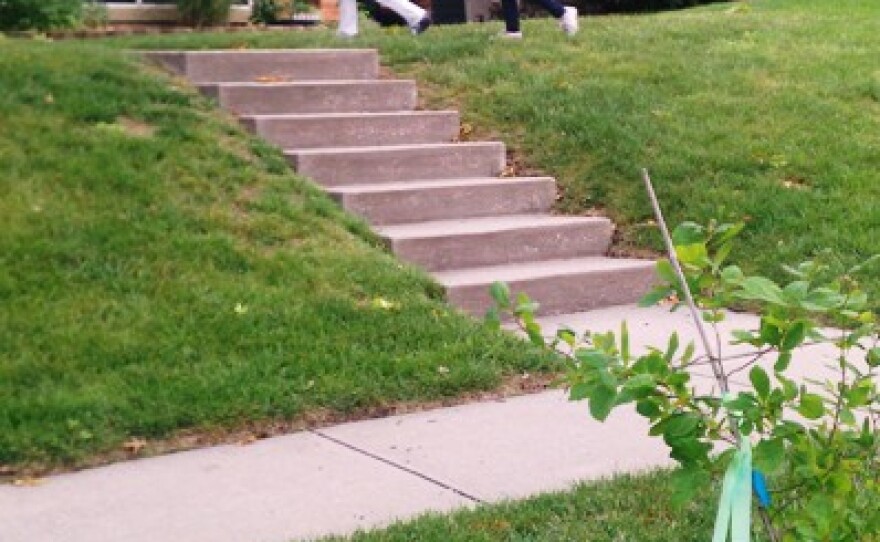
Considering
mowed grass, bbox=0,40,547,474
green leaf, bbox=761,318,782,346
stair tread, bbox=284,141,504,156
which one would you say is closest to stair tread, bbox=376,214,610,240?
mowed grass, bbox=0,40,547,474

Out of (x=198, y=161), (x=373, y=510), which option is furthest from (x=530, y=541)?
(x=198, y=161)

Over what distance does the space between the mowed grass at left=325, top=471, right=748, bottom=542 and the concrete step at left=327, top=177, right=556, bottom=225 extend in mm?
4037

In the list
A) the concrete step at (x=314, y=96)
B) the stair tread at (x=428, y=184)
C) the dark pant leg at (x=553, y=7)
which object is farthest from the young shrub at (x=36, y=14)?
the stair tread at (x=428, y=184)

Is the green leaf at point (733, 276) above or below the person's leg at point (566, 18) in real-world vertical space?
below

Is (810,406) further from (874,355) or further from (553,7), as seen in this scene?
(553,7)

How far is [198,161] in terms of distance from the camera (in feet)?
27.0

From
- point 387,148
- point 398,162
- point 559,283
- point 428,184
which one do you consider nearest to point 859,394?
point 559,283

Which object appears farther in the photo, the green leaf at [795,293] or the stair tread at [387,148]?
the stair tread at [387,148]

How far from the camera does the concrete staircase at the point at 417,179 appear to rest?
826 centimetres

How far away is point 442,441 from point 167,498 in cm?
122

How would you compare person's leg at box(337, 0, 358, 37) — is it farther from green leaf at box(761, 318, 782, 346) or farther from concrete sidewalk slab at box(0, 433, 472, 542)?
green leaf at box(761, 318, 782, 346)

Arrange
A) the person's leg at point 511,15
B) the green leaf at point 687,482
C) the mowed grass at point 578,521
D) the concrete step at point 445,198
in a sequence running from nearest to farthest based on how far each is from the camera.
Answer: the green leaf at point 687,482, the mowed grass at point 578,521, the concrete step at point 445,198, the person's leg at point 511,15

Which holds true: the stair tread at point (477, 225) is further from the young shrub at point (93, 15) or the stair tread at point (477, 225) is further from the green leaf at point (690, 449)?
the young shrub at point (93, 15)

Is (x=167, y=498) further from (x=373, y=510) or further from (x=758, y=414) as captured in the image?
(x=758, y=414)
